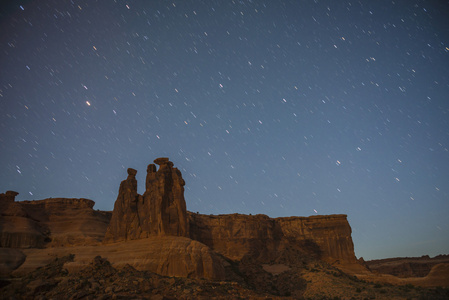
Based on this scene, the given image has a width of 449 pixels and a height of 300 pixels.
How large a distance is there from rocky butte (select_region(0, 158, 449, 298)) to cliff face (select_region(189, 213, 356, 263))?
21 cm

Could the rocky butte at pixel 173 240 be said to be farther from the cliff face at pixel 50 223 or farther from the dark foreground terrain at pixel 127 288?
the dark foreground terrain at pixel 127 288

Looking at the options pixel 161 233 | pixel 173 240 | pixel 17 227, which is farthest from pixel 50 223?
pixel 173 240

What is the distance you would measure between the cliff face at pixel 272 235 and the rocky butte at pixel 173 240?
0.68ft

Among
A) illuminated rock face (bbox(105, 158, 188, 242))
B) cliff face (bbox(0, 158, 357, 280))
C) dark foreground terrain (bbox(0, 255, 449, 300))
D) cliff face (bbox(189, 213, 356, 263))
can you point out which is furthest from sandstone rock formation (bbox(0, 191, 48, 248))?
cliff face (bbox(189, 213, 356, 263))

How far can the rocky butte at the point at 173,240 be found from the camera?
112ft

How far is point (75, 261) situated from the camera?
3503cm

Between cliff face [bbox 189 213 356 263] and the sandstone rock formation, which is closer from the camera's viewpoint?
the sandstone rock formation

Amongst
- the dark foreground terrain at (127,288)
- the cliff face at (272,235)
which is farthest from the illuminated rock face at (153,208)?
the cliff face at (272,235)

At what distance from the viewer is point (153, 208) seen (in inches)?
1592

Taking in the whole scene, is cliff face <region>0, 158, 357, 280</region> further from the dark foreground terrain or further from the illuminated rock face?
the dark foreground terrain

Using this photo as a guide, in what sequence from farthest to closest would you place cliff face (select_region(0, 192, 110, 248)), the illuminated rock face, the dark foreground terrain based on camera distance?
cliff face (select_region(0, 192, 110, 248)) < the illuminated rock face < the dark foreground terrain

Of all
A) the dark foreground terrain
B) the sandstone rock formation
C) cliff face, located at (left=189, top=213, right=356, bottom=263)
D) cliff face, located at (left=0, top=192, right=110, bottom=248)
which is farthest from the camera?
cliff face, located at (left=189, top=213, right=356, bottom=263)

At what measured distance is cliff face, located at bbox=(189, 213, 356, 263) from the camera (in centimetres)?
6388

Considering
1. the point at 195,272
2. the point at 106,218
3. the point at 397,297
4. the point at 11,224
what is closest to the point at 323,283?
the point at 397,297
